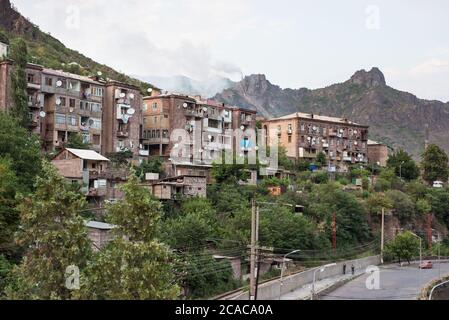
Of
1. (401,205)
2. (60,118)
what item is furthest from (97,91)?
(401,205)

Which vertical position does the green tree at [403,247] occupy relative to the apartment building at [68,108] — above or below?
below

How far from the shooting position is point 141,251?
33.0 feet

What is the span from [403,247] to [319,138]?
53.4 ft

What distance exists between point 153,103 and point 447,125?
68.4m

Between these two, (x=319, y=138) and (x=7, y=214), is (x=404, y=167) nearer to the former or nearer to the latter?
(x=319, y=138)

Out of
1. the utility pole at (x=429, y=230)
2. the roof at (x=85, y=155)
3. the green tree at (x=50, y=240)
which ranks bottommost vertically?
the utility pole at (x=429, y=230)

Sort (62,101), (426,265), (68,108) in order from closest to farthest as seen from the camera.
A: (62,101) → (68,108) → (426,265)

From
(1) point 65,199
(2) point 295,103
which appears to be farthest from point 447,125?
(1) point 65,199

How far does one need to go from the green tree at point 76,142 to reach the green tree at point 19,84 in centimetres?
224

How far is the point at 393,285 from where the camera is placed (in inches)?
1032

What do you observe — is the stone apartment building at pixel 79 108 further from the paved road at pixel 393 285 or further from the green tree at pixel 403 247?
the green tree at pixel 403 247

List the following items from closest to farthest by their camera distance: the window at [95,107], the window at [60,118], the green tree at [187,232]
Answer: the green tree at [187,232] < the window at [60,118] < the window at [95,107]

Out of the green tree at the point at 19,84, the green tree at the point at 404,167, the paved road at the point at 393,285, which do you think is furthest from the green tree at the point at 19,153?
the green tree at the point at 404,167

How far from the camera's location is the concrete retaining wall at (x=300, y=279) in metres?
20.5
